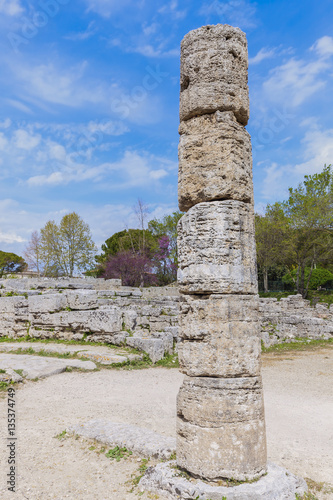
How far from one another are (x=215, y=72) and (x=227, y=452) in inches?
160

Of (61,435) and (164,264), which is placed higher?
(164,264)

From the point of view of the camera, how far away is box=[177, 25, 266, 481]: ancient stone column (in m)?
3.75

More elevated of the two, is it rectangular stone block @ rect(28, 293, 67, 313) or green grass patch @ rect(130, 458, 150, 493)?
rectangular stone block @ rect(28, 293, 67, 313)

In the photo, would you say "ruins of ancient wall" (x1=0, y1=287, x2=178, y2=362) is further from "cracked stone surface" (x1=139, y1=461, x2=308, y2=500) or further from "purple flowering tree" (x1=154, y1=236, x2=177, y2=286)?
"purple flowering tree" (x1=154, y1=236, x2=177, y2=286)

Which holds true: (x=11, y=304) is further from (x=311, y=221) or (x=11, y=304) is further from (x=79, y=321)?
(x=311, y=221)

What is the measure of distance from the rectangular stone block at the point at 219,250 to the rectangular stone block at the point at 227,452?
1376 millimetres

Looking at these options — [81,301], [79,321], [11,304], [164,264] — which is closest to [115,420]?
[79,321]

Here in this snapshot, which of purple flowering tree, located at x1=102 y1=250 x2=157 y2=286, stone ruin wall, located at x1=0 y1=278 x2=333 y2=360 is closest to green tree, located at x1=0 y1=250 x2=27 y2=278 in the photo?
purple flowering tree, located at x1=102 y1=250 x2=157 y2=286

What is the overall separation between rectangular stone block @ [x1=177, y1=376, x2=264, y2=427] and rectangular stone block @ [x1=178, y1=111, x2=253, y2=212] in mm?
1951

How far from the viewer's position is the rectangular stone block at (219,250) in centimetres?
392

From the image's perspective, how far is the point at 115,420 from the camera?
585 cm

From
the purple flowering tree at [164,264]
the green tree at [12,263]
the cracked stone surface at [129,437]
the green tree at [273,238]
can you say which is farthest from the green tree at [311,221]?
the green tree at [12,263]

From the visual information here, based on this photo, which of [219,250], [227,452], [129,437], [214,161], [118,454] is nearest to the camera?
[227,452]

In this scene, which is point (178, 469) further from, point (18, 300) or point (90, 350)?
point (18, 300)
